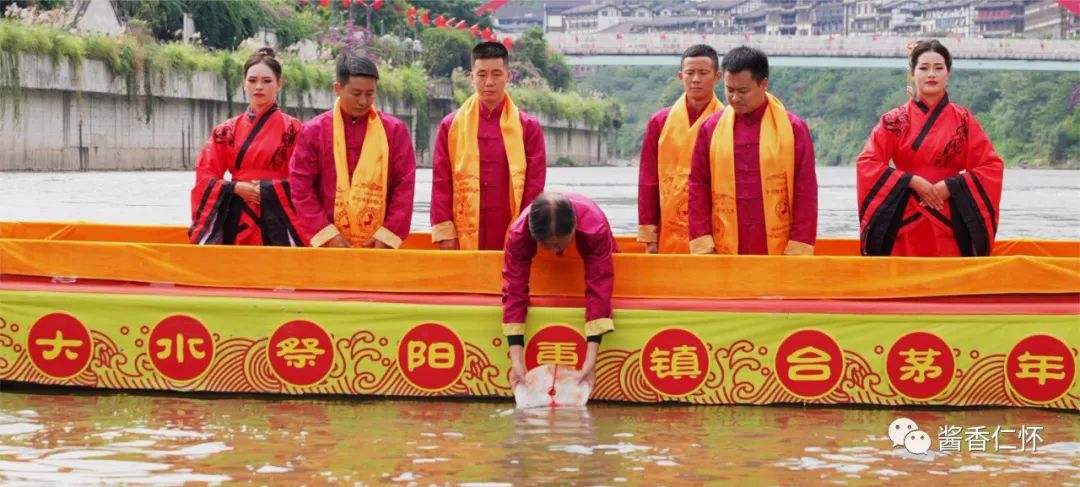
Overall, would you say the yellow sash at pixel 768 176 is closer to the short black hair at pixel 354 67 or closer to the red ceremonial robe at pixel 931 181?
the red ceremonial robe at pixel 931 181

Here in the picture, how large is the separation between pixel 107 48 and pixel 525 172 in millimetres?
24197

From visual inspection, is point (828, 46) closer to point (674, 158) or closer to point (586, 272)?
point (674, 158)

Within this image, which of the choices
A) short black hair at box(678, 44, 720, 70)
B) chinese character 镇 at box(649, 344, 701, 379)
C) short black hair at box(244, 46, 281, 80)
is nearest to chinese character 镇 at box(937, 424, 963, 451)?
chinese character 镇 at box(649, 344, 701, 379)

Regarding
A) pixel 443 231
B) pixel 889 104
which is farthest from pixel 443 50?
pixel 443 231

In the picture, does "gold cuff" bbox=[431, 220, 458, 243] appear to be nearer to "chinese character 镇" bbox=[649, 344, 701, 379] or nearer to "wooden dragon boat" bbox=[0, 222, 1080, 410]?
"wooden dragon boat" bbox=[0, 222, 1080, 410]

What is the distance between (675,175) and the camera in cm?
654

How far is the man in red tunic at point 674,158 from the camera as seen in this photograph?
21.3 ft

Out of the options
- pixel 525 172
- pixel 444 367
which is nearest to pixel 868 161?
pixel 525 172

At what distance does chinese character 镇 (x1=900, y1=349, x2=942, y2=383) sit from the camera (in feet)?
17.9

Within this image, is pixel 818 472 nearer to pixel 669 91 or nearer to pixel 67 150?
pixel 67 150

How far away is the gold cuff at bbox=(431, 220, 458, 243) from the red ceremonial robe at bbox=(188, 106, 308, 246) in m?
0.54

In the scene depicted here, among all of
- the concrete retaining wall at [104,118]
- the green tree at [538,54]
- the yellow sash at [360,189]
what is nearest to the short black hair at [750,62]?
the yellow sash at [360,189]

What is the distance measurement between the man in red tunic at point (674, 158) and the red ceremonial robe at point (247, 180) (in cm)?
142

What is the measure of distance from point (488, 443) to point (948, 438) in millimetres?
1445
